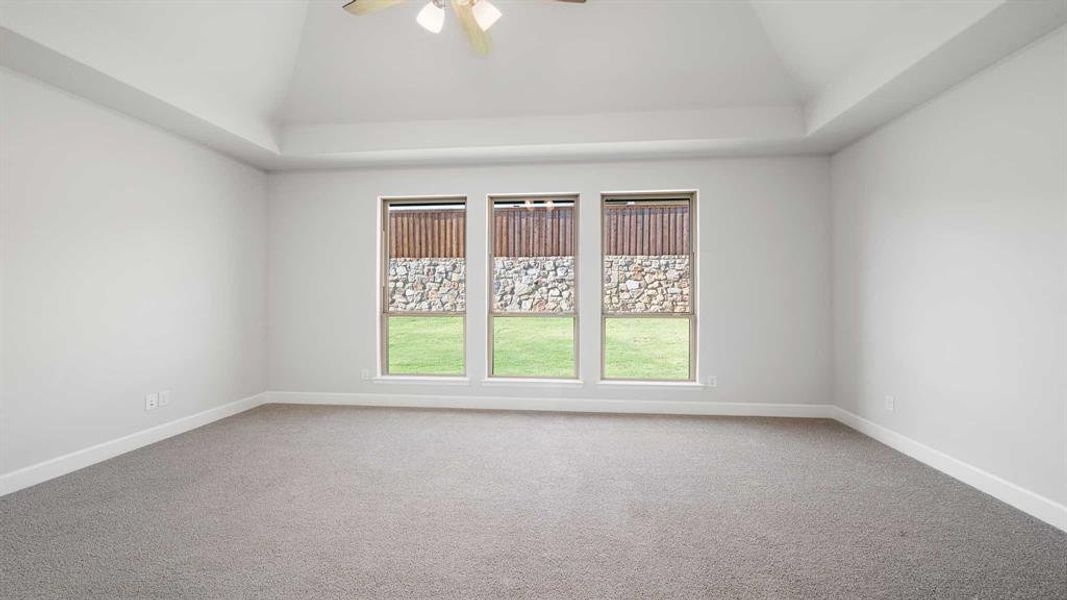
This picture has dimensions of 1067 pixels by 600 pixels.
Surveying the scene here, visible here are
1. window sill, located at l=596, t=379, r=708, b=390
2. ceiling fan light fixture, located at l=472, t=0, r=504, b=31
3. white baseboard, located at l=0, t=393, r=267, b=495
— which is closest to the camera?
ceiling fan light fixture, located at l=472, t=0, r=504, b=31

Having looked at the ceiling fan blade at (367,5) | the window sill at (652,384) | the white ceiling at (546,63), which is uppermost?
the white ceiling at (546,63)

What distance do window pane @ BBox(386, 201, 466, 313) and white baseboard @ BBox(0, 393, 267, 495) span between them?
185cm

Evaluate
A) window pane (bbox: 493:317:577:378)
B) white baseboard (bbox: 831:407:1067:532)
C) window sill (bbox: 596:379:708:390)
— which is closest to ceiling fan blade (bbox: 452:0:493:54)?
window pane (bbox: 493:317:577:378)

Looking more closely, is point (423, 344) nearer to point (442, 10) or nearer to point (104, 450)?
point (104, 450)

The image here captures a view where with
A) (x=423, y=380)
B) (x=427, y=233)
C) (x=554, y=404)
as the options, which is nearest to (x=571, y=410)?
(x=554, y=404)

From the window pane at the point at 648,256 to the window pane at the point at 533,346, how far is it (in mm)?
566

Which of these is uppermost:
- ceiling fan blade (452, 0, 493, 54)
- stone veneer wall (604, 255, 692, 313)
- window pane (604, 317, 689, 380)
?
ceiling fan blade (452, 0, 493, 54)

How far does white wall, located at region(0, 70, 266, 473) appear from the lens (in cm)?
304

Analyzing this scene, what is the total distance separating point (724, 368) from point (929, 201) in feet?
6.95

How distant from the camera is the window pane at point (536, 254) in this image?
17.1 feet

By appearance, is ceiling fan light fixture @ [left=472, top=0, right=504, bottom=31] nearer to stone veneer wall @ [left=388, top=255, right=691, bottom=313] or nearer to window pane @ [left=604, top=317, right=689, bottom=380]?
stone veneer wall @ [left=388, top=255, right=691, bottom=313]

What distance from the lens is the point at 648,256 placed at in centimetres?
514

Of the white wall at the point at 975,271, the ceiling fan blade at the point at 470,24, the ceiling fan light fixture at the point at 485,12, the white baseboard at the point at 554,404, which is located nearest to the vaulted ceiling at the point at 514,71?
the white wall at the point at 975,271

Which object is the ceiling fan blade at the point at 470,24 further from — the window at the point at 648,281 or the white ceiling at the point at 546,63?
the window at the point at 648,281
